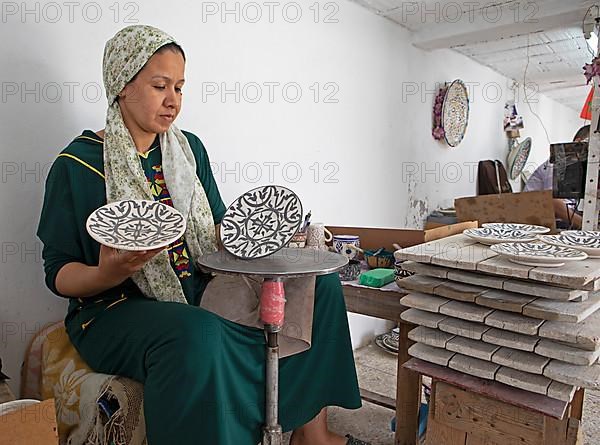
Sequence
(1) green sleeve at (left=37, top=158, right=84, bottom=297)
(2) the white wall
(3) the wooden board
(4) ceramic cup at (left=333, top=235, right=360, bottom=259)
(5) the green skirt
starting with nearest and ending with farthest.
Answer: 1. (5) the green skirt
2. (1) green sleeve at (left=37, top=158, right=84, bottom=297)
3. (2) the white wall
4. (4) ceramic cup at (left=333, top=235, right=360, bottom=259)
5. (3) the wooden board

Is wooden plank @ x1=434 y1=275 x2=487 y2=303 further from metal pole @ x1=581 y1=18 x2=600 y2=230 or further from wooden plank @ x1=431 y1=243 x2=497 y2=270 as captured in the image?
metal pole @ x1=581 y1=18 x2=600 y2=230

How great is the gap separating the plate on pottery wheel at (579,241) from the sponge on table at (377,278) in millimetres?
459

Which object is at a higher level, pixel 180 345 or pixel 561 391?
pixel 180 345

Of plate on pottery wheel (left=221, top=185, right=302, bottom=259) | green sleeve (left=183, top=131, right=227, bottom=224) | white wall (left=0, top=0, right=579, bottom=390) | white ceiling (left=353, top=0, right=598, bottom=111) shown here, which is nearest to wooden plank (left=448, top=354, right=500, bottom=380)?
plate on pottery wheel (left=221, top=185, right=302, bottom=259)

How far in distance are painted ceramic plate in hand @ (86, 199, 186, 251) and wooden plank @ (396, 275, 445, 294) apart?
603mm

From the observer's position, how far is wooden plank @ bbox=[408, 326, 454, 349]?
1.26 m

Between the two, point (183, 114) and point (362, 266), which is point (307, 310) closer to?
point (362, 266)

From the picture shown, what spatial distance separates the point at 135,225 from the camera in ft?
3.78

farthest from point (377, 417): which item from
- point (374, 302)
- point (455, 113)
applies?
point (455, 113)

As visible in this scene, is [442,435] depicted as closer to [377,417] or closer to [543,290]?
[543,290]

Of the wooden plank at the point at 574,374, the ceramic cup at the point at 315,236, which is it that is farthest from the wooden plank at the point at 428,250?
the ceramic cup at the point at 315,236

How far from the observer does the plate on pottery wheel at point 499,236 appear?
144cm

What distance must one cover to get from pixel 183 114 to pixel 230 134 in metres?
0.23

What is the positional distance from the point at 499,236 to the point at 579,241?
8.3 inches
